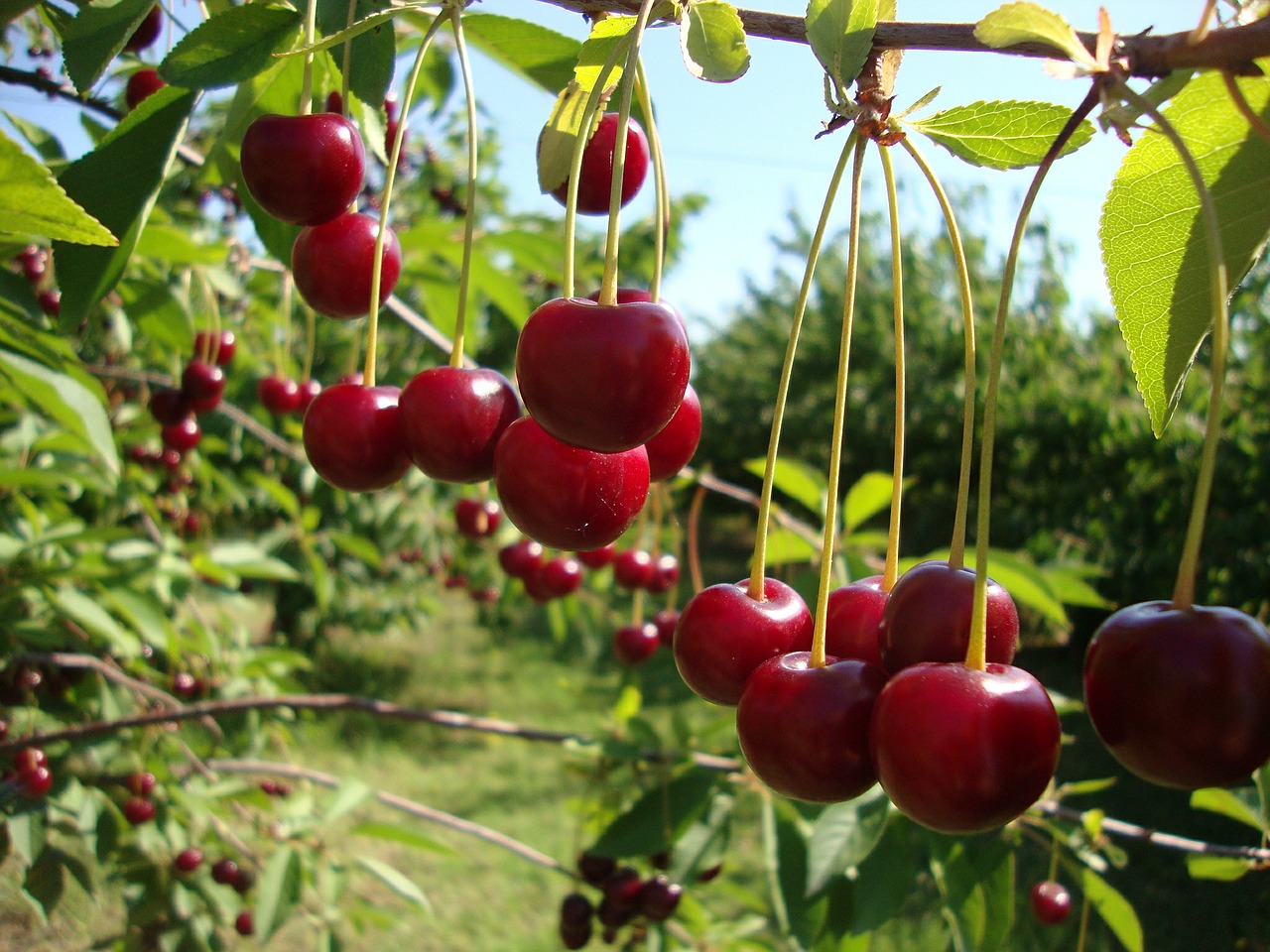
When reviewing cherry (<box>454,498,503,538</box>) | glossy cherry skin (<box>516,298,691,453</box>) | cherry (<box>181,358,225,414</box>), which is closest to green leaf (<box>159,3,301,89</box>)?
glossy cherry skin (<box>516,298,691,453</box>)

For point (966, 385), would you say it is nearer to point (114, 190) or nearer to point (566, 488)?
point (566, 488)

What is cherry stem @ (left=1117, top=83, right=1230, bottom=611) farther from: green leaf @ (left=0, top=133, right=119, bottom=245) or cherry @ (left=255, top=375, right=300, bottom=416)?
cherry @ (left=255, top=375, right=300, bottom=416)

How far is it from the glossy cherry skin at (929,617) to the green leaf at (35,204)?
1.90 feet

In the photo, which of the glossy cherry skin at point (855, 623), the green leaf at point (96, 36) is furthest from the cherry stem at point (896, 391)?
the green leaf at point (96, 36)

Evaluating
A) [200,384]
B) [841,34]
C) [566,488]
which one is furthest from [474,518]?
[841,34]

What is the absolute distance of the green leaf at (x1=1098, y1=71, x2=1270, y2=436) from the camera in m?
0.61

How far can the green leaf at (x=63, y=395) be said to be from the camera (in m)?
1.06

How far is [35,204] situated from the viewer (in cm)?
65

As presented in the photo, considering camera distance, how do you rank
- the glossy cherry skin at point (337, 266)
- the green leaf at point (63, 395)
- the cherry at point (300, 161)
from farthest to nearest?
the green leaf at point (63, 395)
the glossy cherry skin at point (337, 266)
the cherry at point (300, 161)

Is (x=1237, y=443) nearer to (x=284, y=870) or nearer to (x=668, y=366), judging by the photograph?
(x=284, y=870)

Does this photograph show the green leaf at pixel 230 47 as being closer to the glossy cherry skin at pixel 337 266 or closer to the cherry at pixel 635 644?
the glossy cherry skin at pixel 337 266

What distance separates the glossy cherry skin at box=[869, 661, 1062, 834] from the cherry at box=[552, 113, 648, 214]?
52cm

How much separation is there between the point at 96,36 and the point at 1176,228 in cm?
85

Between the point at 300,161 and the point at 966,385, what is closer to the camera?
the point at 966,385
